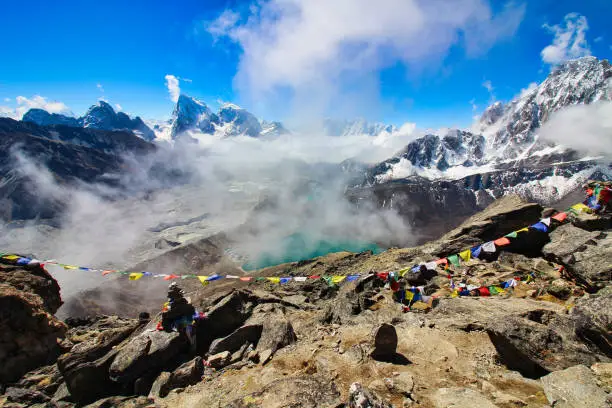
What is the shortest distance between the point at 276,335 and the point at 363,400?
29.4ft

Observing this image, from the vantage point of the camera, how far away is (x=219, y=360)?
1489 centimetres

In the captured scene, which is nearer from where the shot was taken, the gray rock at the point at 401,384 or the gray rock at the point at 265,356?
the gray rock at the point at 401,384

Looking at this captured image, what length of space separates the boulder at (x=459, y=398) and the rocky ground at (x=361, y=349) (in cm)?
4

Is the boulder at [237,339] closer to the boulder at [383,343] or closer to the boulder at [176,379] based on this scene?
the boulder at [176,379]

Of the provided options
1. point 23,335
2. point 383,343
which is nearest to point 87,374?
point 23,335

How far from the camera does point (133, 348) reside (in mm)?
14828

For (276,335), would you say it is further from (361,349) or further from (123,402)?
(123,402)

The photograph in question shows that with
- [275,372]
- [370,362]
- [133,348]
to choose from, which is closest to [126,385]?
[133,348]

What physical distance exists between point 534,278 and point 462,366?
1463cm

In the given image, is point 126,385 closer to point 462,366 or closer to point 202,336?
point 202,336

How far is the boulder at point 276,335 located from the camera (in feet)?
51.3

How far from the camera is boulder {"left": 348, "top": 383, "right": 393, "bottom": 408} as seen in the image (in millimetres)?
7988

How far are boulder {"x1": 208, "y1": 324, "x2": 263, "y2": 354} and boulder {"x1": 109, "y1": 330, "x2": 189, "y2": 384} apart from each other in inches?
75.4

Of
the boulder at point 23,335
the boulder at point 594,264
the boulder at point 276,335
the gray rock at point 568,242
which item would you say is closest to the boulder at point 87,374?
the boulder at point 23,335
